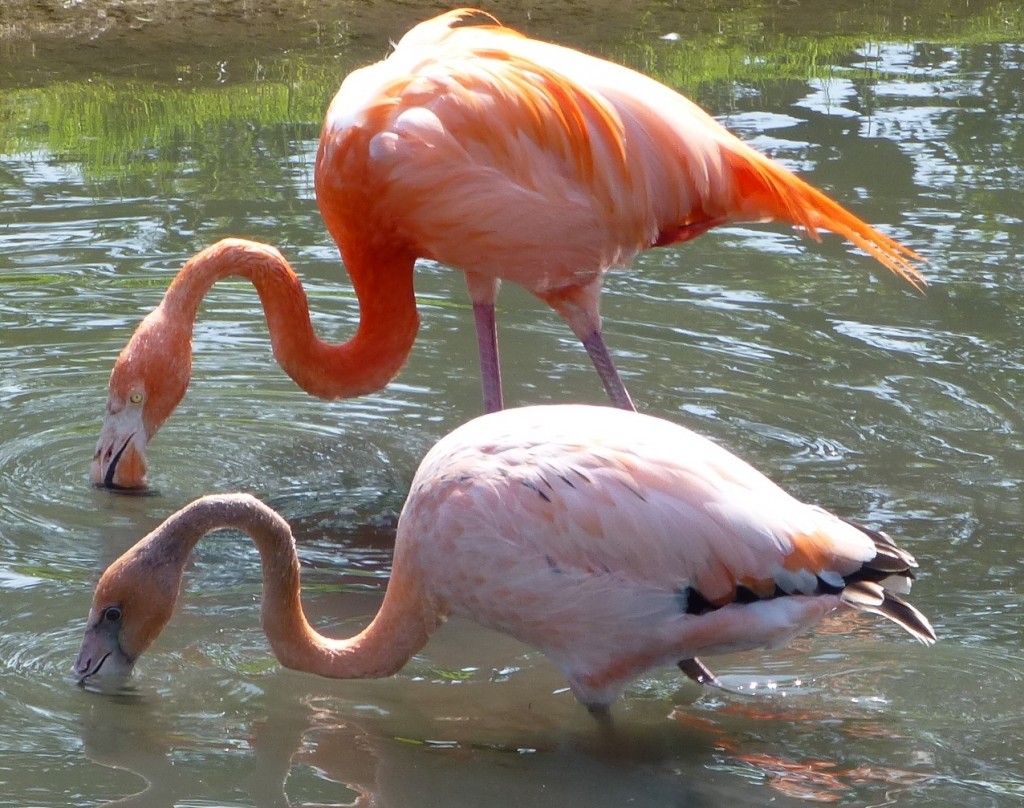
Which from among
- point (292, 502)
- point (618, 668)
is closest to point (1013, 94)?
point (292, 502)

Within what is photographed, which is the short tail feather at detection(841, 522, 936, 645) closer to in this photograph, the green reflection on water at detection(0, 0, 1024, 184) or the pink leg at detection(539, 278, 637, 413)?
the pink leg at detection(539, 278, 637, 413)

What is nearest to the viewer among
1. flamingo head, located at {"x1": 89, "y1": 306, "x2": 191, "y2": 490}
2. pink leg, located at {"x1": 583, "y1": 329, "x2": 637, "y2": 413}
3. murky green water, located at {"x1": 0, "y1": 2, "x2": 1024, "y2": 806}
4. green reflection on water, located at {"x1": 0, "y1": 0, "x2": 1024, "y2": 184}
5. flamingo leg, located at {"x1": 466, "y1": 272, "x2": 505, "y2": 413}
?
murky green water, located at {"x1": 0, "y1": 2, "x2": 1024, "y2": 806}

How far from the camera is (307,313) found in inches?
207

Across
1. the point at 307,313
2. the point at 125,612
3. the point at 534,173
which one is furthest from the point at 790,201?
the point at 125,612

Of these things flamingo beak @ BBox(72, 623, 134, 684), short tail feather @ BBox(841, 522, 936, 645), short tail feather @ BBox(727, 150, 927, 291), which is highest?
short tail feather @ BBox(727, 150, 927, 291)

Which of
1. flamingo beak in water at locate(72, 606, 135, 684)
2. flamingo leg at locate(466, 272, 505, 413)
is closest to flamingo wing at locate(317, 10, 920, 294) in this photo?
flamingo leg at locate(466, 272, 505, 413)

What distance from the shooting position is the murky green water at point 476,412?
3641 mm

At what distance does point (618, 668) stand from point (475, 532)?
49 centimetres

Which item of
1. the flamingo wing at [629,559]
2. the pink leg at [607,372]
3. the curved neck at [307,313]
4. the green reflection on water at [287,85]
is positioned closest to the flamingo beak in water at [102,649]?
the flamingo wing at [629,559]

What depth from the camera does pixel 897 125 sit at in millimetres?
8719

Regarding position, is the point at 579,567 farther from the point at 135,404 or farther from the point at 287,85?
the point at 287,85

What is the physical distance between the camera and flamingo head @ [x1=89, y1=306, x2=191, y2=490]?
4977mm

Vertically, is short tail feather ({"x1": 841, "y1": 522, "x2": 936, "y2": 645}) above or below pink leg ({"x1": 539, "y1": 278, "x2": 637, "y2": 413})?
below

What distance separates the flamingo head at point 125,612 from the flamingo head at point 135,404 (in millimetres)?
1184
